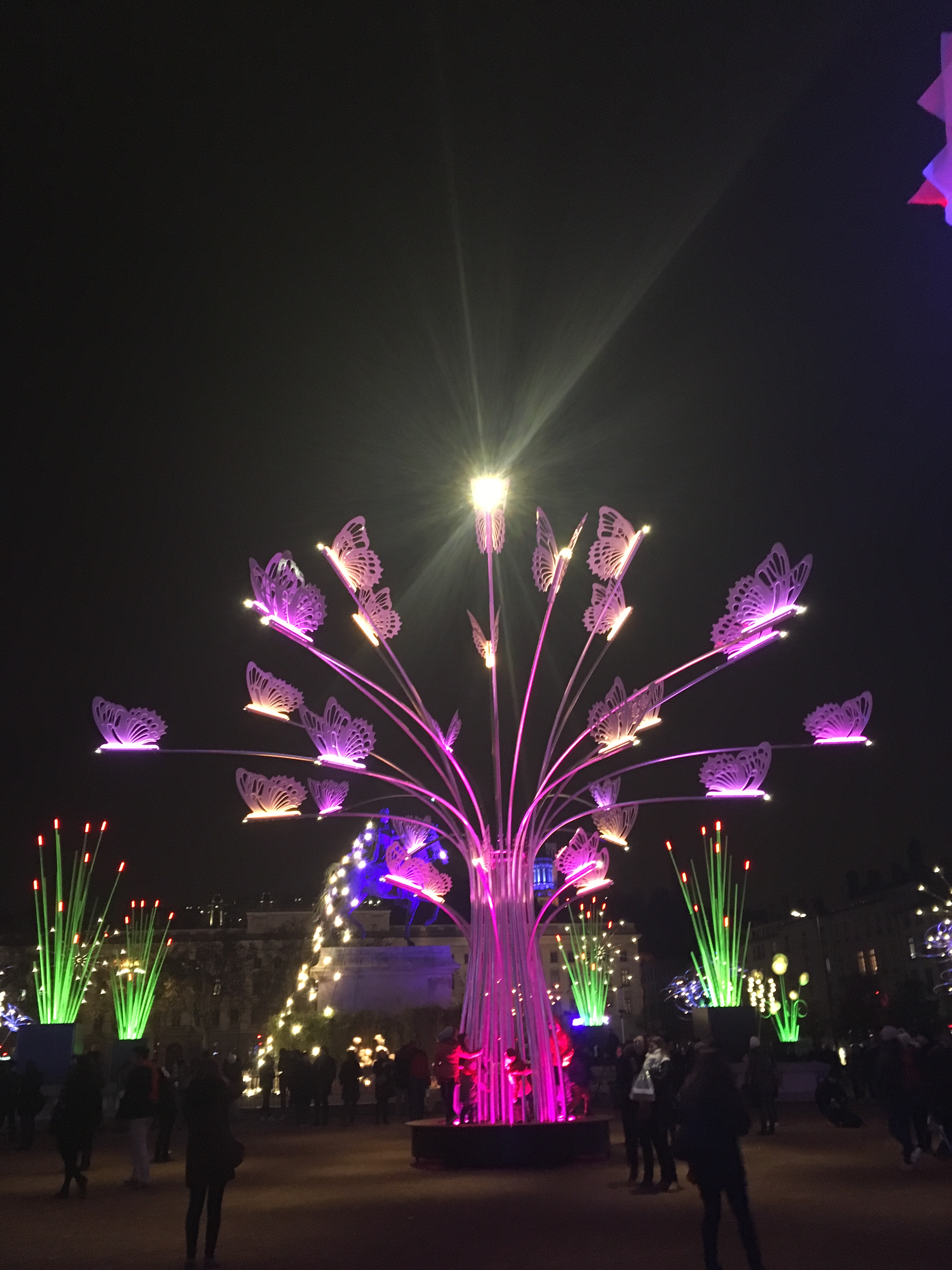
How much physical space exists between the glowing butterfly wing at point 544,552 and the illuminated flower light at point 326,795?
453 centimetres

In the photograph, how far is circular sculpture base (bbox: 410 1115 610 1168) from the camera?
50.1ft

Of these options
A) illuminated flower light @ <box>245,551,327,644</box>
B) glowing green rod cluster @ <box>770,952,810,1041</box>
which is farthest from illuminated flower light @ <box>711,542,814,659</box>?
glowing green rod cluster @ <box>770,952,810,1041</box>

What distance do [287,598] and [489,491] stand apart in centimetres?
337

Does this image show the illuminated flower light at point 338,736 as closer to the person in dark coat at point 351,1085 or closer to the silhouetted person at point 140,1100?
the silhouetted person at point 140,1100

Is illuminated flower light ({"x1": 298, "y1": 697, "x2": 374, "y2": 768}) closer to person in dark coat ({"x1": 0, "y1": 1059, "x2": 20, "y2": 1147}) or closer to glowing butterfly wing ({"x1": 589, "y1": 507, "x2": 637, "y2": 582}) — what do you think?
glowing butterfly wing ({"x1": 589, "y1": 507, "x2": 637, "y2": 582})

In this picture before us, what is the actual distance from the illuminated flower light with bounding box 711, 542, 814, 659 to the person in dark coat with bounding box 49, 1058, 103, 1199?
10290mm

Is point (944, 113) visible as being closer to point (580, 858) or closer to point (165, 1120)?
point (580, 858)

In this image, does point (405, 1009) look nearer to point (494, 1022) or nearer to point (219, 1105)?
point (494, 1022)

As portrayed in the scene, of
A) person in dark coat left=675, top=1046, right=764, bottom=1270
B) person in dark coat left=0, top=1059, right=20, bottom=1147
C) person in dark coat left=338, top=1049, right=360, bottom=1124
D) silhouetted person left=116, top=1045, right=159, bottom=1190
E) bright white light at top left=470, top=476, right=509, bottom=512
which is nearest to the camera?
person in dark coat left=675, top=1046, right=764, bottom=1270

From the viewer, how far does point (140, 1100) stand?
13.8m

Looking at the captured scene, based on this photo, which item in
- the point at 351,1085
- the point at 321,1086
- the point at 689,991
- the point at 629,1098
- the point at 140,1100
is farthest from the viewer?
the point at 689,991

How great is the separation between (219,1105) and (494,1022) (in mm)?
7584

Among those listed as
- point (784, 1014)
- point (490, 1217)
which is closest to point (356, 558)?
point (490, 1217)

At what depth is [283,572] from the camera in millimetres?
16953
